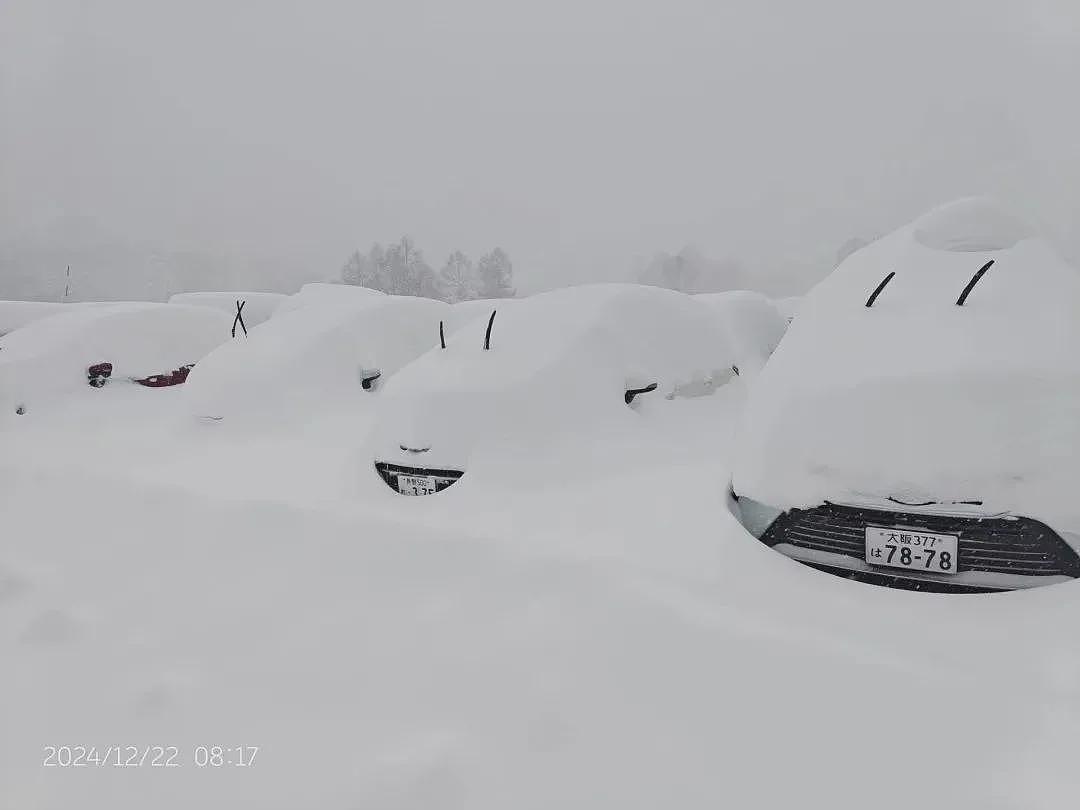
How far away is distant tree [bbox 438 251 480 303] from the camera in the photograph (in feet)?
131

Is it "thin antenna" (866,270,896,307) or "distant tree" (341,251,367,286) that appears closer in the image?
"thin antenna" (866,270,896,307)

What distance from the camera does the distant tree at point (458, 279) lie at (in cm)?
3978

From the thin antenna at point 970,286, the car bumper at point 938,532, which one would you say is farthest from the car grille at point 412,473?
the thin antenna at point 970,286

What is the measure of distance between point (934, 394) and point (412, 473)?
8.81 feet


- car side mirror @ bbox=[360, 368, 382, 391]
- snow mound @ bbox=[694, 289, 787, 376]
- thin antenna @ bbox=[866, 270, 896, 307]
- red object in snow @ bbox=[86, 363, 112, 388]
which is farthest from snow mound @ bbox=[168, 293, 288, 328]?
thin antenna @ bbox=[866, 270, 896, 307]

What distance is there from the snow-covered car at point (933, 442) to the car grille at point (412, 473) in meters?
1.68

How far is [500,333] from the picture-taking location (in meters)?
4.67

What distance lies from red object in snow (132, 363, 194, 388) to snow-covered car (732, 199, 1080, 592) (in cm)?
700

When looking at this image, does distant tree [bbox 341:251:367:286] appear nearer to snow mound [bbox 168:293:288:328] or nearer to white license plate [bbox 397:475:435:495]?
snow mound [bbox 168:293:288:328]

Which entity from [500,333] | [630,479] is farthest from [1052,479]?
[500,333]

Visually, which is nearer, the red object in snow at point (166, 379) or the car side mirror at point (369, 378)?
the car side mirror at point (369, 378)

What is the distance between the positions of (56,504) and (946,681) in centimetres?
495

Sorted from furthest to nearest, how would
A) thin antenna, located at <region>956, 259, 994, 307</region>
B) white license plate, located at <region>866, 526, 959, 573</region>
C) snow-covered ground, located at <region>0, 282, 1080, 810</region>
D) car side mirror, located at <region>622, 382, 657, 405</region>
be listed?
car side mirror, located at <region>622, 382, 657, 405</region>
thin antenna, located at <region>956, 259, 994, 307</region>
white license plate, located at <region>866, 526, 959, 573</region>
snow-covered ground, located at <region>0, 282, 1080, 810</region>

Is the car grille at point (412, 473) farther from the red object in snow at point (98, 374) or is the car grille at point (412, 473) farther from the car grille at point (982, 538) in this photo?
the red object in snow at point (98, 374)
